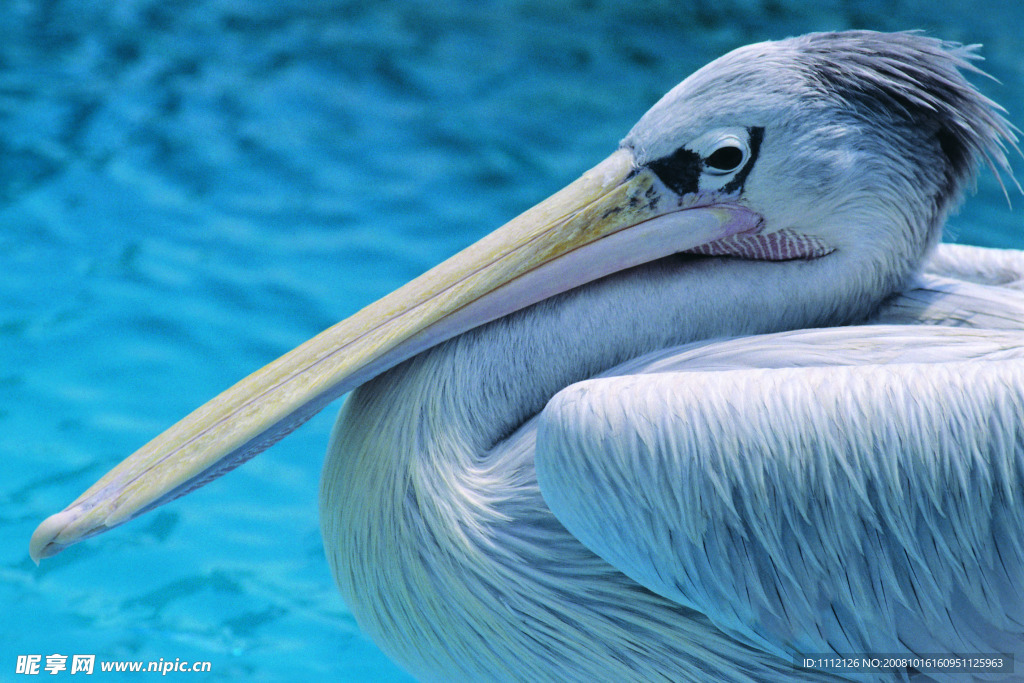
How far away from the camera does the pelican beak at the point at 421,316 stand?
1451 mm

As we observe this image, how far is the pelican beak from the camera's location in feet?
4.76

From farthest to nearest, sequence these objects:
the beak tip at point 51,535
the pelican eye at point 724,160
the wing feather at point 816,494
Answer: the pelican eye at point 724,160
the beak tip at point 51,535
the wing feather at point 816,494

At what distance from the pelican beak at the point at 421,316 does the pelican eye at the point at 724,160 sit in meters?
0.06

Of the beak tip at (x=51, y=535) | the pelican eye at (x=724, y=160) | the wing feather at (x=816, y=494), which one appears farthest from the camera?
the pelican eye at (x=724, y=160)

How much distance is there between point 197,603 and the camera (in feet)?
9.65

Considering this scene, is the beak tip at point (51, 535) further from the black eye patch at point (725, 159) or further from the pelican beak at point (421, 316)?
the black eye patch at point (725, 159)

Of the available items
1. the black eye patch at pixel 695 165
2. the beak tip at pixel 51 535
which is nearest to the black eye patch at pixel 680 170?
the black eye patch at pixel 695 165

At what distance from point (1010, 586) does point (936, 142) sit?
71 centimetres

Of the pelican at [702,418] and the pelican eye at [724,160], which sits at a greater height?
the pelican eye at [724,160]

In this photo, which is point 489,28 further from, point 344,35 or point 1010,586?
point 1010,586

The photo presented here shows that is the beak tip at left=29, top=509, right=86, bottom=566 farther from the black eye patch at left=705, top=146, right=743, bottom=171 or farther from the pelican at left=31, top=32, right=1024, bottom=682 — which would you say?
the black eye patch at left=705, top=146, right=743, bottom=171

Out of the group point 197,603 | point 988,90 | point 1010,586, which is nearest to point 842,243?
point 1010,586

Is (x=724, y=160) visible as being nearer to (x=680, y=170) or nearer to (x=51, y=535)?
(x=680, y=170)

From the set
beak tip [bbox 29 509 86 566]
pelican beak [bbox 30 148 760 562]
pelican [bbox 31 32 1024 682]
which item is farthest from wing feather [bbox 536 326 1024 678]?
beak tip [bbox 29 509 86 566]
